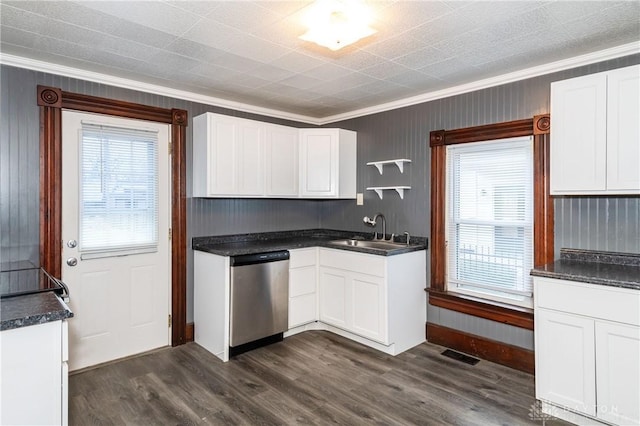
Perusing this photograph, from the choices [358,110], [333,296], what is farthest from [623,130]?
[333,296]

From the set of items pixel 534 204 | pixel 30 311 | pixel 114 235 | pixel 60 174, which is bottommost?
pixel 30 311

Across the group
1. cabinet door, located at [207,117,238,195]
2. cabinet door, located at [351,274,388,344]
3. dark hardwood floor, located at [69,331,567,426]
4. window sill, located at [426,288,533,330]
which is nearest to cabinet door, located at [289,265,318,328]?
dark hardwood floor, located at [69,331,567,426]

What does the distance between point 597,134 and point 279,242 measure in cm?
281

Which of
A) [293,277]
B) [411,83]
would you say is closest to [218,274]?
[293,277]

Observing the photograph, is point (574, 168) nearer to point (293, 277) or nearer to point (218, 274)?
point (293, 277)

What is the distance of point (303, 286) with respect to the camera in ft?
12.2

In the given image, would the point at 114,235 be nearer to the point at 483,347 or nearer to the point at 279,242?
the point at 279,242

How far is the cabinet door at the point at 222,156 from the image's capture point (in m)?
3.39

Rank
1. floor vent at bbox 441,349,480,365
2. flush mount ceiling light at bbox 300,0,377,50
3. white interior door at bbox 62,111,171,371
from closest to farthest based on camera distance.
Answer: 1. flush mount ceiling light at bbox 300,0,377,50
2. white interior door at bbox 62,111,171,371
3. floor vent at bbox 441,349,480,365

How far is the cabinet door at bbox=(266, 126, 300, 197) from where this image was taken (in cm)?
386

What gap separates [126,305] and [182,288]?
48 centimetres

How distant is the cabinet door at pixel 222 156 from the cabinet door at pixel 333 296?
1.26 m

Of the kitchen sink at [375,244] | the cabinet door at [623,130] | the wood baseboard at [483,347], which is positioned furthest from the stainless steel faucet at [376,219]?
the cabinet door at [623,130]

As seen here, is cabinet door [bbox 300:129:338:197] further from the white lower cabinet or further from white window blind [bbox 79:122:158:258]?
white window blind [bbox 79:122:158:258]
